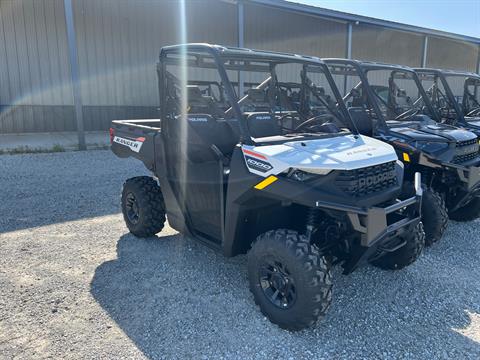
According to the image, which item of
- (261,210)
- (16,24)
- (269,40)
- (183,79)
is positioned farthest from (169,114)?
(269,40)

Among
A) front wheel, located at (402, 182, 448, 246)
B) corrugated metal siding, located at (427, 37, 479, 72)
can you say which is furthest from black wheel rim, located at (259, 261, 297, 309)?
corrugated metal siding, located at (427, 37, 479, 72)

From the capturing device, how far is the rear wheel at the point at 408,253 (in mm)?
3090

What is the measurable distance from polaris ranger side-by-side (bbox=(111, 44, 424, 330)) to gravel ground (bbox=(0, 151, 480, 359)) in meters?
0.23

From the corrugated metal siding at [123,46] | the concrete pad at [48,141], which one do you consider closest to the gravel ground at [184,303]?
the concrete pad at [48,141]

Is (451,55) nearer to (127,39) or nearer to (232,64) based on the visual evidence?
(127,39)

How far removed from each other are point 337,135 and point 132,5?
10.9m

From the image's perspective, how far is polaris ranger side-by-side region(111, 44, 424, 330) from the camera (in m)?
2.38

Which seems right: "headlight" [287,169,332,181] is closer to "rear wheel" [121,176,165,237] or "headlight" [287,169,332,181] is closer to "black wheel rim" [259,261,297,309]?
"black wheel rim" [259,261,297,309]

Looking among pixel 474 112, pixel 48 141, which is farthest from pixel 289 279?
pixel 48 141

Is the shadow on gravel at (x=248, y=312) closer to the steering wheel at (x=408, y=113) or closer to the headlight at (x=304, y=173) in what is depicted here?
the headlight at (x=304, y=173)

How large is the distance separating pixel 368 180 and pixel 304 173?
459 mm

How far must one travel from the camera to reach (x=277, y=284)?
2.55 m

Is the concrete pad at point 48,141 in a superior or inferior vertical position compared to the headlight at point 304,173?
inferior

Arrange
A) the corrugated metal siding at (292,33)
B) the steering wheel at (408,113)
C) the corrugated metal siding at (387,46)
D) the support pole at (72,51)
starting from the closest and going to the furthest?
the steering wheel at (408,113), the support pole at (72,51), the corrugated metal siding at (292,33), the corrugated metal siding at (387,46)
